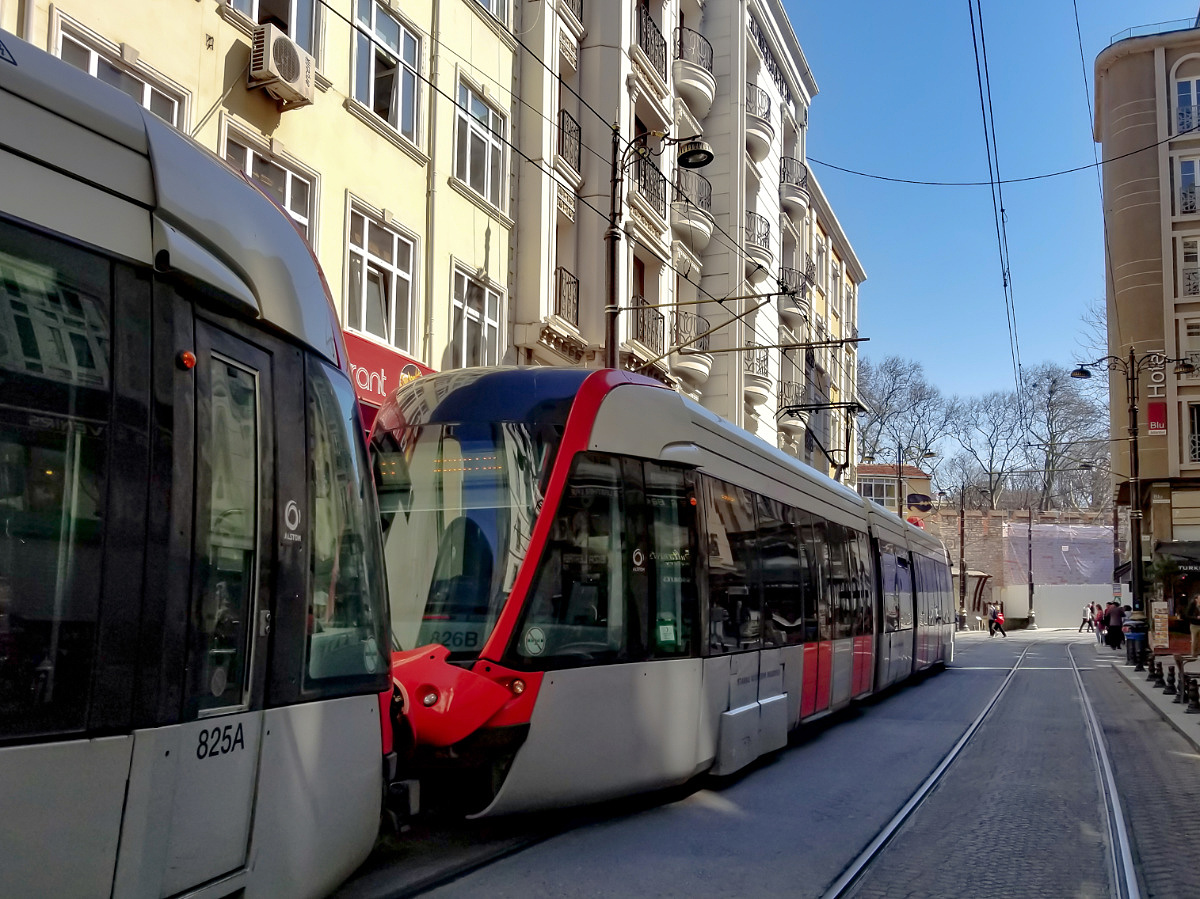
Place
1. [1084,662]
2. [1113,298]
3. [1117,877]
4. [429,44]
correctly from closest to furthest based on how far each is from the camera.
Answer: [1117,877] < [429,44] < [1084,662] < [1113,298]

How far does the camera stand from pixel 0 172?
10.6 feet

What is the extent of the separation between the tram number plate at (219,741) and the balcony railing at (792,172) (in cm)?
3693

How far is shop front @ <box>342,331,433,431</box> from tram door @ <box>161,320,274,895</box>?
993cm

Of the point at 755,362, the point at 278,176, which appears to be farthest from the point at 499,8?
the point at 755,362

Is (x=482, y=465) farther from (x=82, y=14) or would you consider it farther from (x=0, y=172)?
(x=82, y=14)

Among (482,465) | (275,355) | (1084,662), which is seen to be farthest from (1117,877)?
(1084,662)

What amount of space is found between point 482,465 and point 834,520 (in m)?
6.67

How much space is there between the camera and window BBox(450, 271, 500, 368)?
58.8ft

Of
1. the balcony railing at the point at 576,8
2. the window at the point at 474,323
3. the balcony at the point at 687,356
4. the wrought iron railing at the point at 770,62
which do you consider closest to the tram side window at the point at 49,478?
the window at the point at 474,323

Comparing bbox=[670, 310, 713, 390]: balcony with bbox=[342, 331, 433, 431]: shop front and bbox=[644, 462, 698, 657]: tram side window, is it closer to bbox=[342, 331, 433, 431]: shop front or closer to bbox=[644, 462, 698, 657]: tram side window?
bbox=[342, 331, 433, 431]: shop front

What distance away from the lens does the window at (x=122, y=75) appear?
10.9 m

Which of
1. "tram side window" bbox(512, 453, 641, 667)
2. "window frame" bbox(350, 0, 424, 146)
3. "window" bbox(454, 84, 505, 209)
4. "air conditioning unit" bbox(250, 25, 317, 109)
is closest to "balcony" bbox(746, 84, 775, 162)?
"window" bbox(454, 84, 505, 209)

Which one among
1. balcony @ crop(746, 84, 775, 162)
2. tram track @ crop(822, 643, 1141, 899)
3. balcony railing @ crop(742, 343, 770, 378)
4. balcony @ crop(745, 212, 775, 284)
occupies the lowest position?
tram track @ crop(822, 643, 1141, 899)

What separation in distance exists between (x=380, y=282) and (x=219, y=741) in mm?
12743
